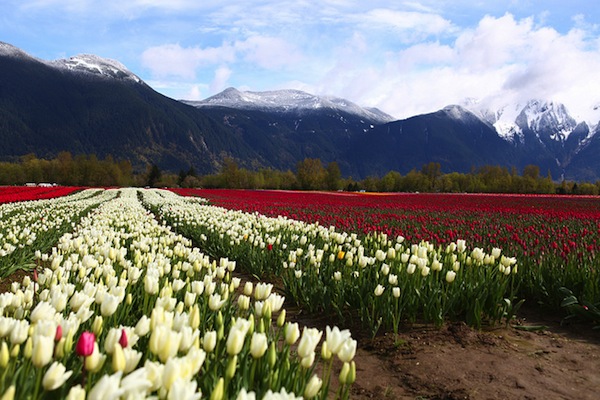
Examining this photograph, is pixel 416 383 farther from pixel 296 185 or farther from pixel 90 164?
pixel 90 164

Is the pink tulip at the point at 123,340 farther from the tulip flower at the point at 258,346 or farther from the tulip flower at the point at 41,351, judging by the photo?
the tulip flower at the point at 258,346

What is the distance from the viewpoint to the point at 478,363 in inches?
179

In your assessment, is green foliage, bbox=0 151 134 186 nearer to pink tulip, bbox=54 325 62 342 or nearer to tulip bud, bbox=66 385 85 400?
pink tulip, bbox=54 325 62 342

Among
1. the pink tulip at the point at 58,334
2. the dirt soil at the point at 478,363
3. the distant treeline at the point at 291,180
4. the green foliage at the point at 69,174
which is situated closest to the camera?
the pink tulip at the point at 58,334

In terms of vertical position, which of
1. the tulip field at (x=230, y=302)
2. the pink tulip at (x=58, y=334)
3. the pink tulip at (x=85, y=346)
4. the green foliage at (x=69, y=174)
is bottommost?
the green foliage at (x=69, y=174)

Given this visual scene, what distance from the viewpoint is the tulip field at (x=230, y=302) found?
2236 millimetres

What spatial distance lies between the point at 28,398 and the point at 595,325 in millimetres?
6177

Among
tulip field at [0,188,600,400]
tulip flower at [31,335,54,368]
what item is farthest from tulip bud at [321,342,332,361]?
tulip flower at [31,335,54,368]

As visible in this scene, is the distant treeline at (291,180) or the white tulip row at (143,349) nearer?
the white tulip row at (143,349)

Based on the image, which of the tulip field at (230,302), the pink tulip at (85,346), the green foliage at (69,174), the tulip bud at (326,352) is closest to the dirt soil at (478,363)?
the tulip field at (230,302)

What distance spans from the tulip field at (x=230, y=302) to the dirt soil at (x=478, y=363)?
0.22m

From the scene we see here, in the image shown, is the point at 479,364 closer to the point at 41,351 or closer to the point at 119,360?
the point at 119,360

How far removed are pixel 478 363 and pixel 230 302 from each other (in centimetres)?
247

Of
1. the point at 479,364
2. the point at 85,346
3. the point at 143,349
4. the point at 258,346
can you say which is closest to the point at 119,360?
the point at 85,346
